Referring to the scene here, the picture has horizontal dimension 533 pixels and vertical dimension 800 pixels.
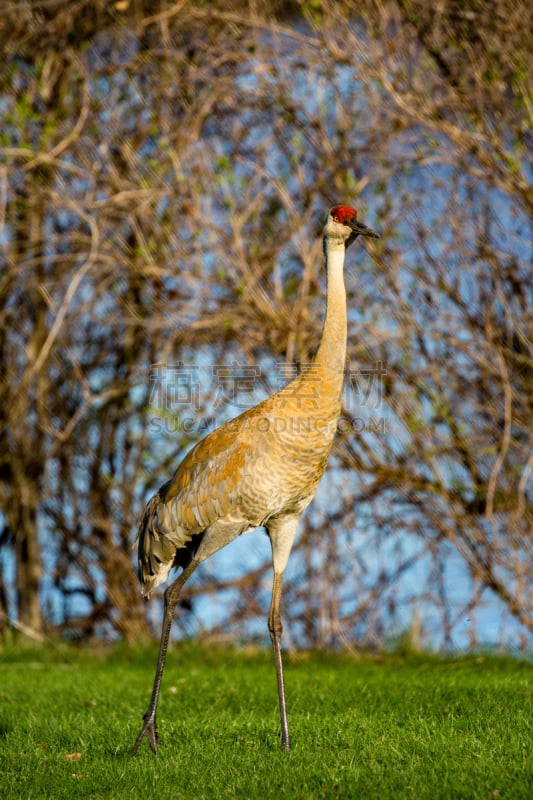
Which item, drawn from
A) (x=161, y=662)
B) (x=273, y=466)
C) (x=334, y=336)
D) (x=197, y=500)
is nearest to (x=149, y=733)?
(x=161, y=662)

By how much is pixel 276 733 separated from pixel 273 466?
134cm

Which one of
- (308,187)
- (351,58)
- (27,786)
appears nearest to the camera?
(27,786)

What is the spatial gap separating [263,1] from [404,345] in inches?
127

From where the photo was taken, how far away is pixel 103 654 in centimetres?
866

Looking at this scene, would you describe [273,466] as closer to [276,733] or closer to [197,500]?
[197,500]

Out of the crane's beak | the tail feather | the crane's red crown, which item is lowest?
the tail feather

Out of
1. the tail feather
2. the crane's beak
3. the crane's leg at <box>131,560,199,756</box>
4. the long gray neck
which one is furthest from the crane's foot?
the crane's beak

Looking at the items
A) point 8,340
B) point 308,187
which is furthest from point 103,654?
point 308,187

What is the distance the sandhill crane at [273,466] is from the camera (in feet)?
15.7

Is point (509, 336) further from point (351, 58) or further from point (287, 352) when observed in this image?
point (351, 58)

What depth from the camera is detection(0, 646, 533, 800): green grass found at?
400 centimetres

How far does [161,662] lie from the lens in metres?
4.93

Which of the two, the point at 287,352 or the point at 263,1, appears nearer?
the point at 287,352

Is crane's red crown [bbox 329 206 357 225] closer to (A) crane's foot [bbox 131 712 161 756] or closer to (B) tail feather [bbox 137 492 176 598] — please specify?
(B) tail feather [bbox 137 492 176 598]
